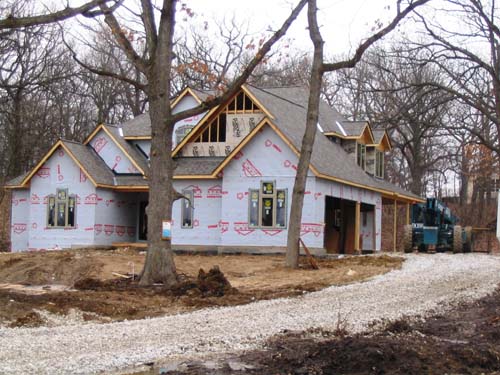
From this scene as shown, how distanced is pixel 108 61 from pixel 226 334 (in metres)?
43.6

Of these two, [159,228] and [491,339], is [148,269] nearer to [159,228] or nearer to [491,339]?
[159,228]

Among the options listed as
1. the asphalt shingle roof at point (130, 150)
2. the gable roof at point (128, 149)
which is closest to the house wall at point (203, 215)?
the gable roof at point (128, 149)

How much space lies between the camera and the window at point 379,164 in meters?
38.4

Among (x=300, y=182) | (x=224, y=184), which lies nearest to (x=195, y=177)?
(x=224, y=184)

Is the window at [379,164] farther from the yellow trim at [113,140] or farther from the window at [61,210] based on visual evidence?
the window at [61,210]

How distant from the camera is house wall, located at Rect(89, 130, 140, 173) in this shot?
3523 cm

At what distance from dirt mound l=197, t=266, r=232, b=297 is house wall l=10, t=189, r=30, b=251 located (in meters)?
19.7

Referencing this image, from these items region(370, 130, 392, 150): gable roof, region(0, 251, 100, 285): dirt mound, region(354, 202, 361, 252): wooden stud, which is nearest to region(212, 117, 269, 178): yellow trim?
region(354, 202, 361, 252): wooden stud

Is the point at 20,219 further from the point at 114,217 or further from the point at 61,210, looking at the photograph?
the point at 114,217

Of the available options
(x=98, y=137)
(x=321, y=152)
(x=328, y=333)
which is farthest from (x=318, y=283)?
(x=98, y=137)

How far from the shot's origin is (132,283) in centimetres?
1956

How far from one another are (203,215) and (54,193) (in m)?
7.00

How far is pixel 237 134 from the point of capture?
32.8m

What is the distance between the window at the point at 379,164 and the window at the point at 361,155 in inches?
49.6
